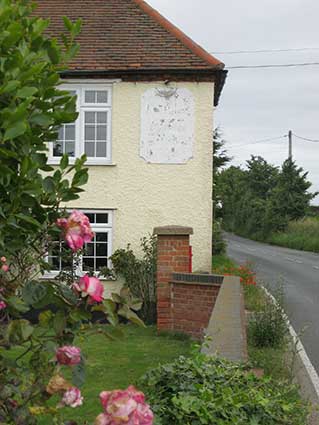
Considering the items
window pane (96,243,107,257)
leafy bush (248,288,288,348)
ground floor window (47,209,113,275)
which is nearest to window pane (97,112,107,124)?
ground floor window (47,209,113,275)

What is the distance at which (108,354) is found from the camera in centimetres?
1052

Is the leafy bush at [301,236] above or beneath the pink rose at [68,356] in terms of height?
beneath

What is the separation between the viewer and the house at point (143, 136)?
573 inches

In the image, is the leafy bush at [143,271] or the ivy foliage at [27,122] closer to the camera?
the ivy foliage at [27,122]

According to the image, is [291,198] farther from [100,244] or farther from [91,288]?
[91,288]

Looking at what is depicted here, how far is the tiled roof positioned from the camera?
14.5m

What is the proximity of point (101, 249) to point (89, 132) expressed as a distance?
2.55 meters

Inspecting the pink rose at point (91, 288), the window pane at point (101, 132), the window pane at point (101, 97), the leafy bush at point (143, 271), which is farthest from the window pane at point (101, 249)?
the pink rose at point (91, 288)

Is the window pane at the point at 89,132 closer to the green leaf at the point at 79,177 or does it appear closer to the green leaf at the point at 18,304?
the green leaf at the point at 79,177

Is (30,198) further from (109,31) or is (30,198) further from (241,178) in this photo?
(241,178)

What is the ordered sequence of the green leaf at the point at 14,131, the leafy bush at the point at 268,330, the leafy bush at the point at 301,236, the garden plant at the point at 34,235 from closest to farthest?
the green leaf at the point at 14,131, the garden plant at the point at 34,235, the leafy bush at the point at 268,330, the leafy bush at the point at 301,236

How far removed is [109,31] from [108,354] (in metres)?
7.90

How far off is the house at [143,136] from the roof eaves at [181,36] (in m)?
0.02

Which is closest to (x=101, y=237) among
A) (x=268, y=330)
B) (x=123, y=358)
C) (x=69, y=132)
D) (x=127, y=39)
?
(x=69, y=132)
